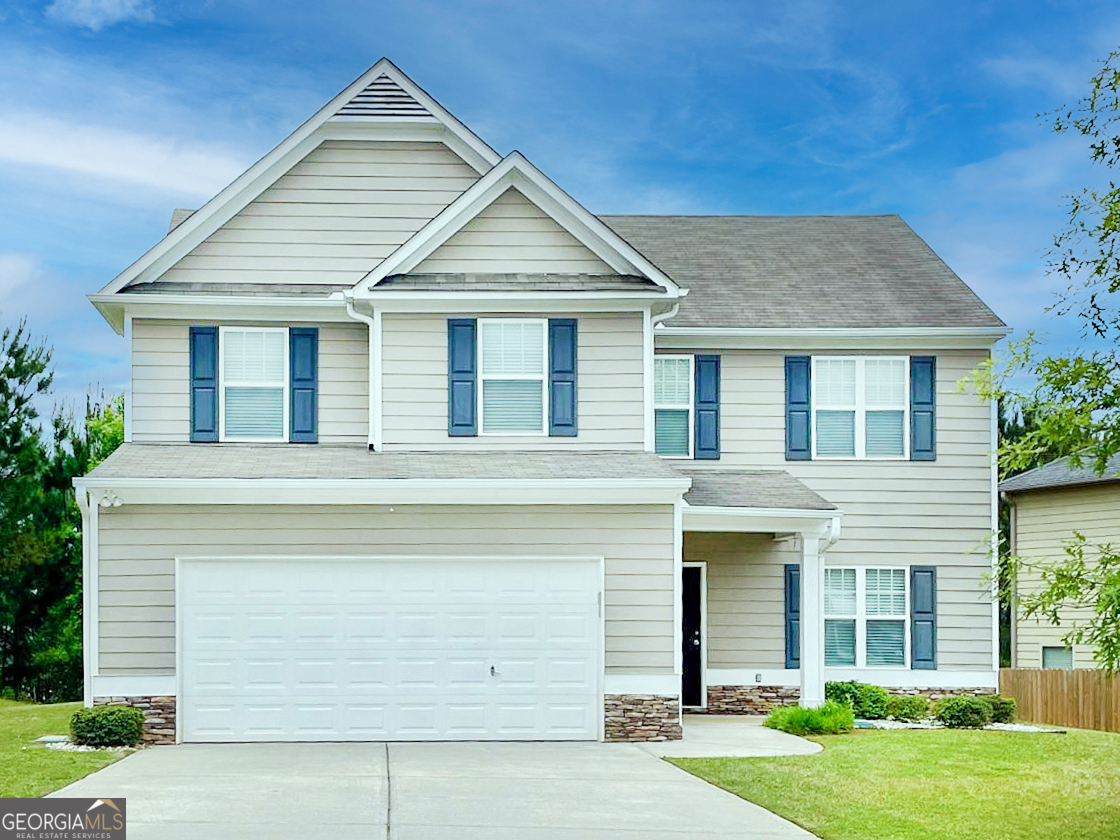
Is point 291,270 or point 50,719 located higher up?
point 291,270

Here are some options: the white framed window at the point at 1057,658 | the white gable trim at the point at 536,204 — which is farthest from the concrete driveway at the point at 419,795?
the white framed window at the point at 1057,658

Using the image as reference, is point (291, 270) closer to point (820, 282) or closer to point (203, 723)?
point (203, 723)

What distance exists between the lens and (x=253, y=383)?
19516 mm

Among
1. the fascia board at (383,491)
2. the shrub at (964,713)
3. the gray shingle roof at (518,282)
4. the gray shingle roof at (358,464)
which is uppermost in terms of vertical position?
the gray shingle roof at (518,282)

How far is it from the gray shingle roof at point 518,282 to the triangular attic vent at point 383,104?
281 cm

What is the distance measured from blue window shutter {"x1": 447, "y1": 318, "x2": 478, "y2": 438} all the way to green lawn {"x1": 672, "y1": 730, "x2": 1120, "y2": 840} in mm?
5621

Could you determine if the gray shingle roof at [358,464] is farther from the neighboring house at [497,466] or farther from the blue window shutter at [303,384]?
the blue window shutter at [303,384]

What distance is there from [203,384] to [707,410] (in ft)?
25.0

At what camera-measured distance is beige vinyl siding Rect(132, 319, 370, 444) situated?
63.1 feet

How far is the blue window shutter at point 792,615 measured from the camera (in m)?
21.5

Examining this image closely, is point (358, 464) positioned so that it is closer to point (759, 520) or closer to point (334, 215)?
point (334, 215)

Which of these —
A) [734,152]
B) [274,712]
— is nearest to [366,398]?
[274,712]

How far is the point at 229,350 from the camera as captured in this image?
19.5 meters

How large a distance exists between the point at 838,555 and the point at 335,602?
8.43 m
